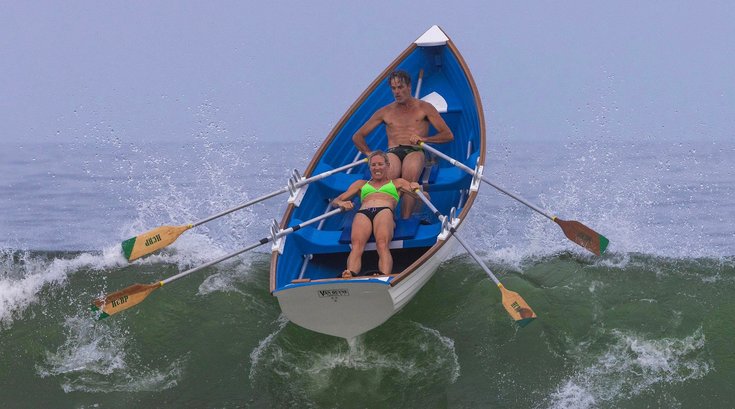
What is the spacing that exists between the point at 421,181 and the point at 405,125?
0.68 metres

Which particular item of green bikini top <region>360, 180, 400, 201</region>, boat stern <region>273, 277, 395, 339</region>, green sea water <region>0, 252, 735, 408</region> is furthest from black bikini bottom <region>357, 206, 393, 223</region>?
boat stern <region>273, 277, 395, 339</region>

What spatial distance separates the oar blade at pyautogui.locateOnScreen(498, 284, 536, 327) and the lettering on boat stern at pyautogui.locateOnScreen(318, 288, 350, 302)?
1.18 m

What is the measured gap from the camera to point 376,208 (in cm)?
762

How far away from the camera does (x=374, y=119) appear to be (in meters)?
9.12

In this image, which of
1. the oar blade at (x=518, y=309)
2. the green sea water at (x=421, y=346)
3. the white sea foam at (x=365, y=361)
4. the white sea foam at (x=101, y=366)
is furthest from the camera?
the white sea foam at (x=101, y=366)

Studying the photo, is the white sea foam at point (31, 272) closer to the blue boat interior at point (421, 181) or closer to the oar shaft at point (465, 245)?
the blue boat interior at point (421, 181)

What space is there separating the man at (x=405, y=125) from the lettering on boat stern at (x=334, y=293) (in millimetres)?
2307

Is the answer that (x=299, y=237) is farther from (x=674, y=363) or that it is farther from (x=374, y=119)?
(x=674, y=363)

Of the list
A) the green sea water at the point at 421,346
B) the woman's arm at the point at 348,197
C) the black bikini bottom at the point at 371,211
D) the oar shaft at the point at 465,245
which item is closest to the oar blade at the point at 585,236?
the green sea water at the point at 421,346

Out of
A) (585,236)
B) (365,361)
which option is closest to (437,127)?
(585,236)

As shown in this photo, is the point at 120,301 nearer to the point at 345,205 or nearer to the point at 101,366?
the point at 101,366

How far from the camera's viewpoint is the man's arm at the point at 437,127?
352 inches

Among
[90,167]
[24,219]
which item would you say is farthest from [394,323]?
[90,167]

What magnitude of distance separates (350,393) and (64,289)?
325 centimetres
